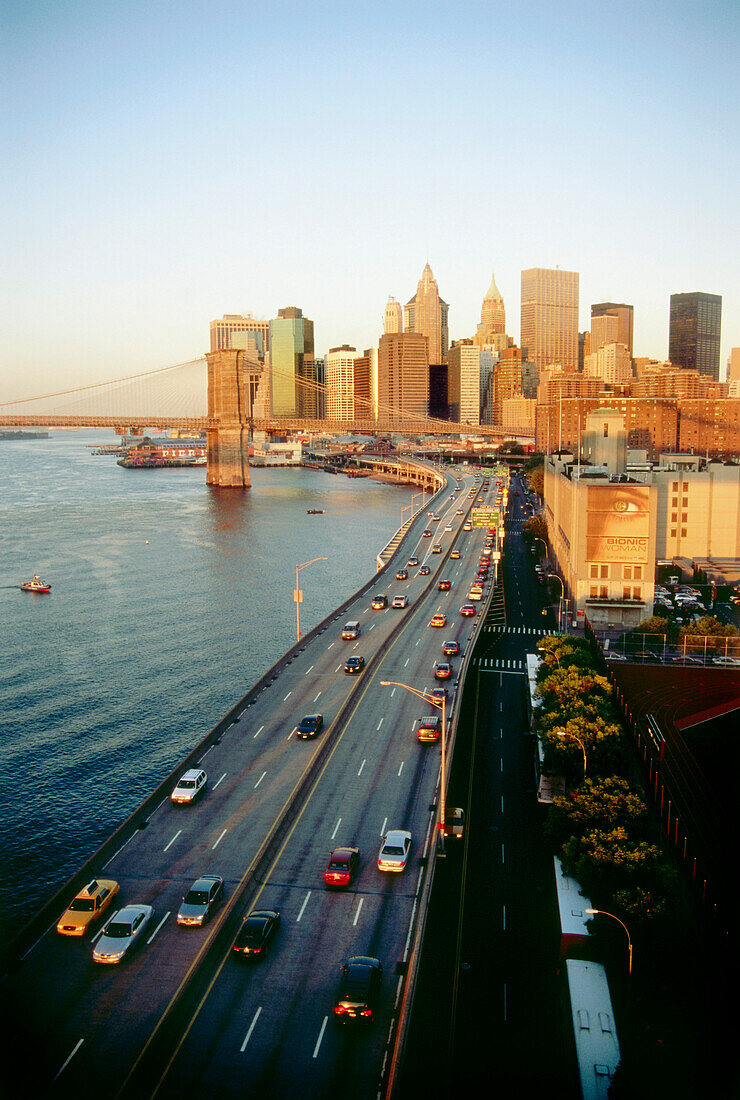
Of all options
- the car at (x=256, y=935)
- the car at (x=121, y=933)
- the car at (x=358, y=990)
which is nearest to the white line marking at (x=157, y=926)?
the car at (x=121, y=933)

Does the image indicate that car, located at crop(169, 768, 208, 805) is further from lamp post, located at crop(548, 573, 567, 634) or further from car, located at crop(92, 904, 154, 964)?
lamp post, located at crop(548, 573, 567, 634)

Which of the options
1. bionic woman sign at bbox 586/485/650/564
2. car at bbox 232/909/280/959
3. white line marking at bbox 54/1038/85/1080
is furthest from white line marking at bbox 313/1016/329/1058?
bionic woman sign at bbox 586/485/650/564

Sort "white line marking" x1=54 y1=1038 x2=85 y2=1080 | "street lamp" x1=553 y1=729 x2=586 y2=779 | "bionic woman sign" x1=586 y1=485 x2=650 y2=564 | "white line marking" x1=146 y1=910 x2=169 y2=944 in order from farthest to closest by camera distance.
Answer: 1. "bionic woman sign" x1=586 y1=485 x2=650 y2=564
2. "street lamp" x1=553 y1=729 x2=586 y2=779
3. "white line marking" x1=146 y1=910 x2=169 y2=944
4. "white line marking" x1=54 y1=1038 x2=85 y2=1080

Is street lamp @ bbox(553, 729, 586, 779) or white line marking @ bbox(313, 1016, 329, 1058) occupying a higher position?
street lamp @ bbox(553, 729, 586, 779)

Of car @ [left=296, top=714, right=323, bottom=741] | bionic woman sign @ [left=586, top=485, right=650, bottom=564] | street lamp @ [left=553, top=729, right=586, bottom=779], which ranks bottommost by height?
car @ [left=296, top=714, right=323, bottom=741]

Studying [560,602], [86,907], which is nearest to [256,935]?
[86,907]

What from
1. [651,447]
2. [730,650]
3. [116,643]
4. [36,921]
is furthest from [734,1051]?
[651,447]
